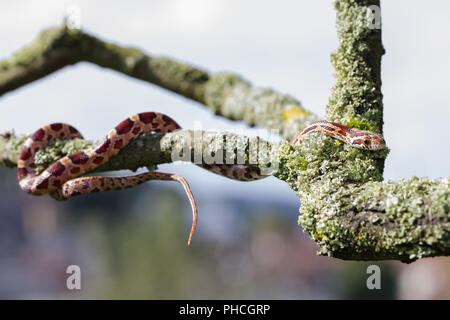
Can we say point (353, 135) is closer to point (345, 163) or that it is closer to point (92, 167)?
point (345, 163)

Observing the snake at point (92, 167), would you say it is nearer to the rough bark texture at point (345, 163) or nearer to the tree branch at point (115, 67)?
the rough bark texture at point (345, 163)

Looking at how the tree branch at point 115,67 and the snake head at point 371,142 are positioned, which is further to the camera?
the tree branch at point 115,67

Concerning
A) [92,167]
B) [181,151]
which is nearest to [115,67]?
[92,167]

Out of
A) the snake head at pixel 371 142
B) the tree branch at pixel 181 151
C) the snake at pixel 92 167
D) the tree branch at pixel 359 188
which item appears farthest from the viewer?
the snake at pixel 92 167

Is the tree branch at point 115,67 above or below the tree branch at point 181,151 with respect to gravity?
above

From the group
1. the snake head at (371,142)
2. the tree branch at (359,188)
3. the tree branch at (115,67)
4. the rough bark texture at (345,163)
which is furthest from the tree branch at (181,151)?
the tree branch at (115,67)

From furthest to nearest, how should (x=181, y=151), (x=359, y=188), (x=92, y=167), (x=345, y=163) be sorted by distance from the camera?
(x=92, y=167) < (x=181, y=151) < (x=345, y=163) < (x=359, y=188)

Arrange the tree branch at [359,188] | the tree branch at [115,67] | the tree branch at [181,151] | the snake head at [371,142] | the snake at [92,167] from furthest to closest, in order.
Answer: the tree branch at [115,67] → the snake at [92,167] → the tree branch at [181,151] → the snake head at [371,142] → the tree branch at [359,188]
